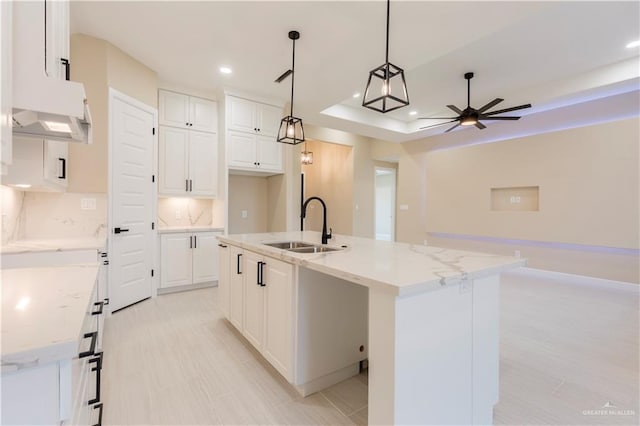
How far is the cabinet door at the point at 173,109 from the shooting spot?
151 inches

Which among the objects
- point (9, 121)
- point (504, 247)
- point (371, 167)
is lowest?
point (504, 247)

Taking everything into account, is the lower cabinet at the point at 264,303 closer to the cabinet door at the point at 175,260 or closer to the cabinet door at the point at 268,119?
the cabinet door at the point at 175,260

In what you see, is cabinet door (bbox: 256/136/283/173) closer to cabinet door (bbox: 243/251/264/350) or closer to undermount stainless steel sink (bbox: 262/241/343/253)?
undermount stainless steel sink (bbox: 262/241/343/253)

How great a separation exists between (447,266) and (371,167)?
21.6 ft

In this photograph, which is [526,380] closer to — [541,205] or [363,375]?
[363,375]

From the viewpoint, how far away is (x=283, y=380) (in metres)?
1.95

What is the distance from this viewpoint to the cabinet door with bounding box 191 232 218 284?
400 centimetres

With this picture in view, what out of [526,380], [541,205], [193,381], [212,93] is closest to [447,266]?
[526,380]

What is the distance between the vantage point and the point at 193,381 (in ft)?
6.36

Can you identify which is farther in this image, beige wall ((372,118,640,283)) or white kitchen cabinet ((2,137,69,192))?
beige wall ((372,118,640,283))

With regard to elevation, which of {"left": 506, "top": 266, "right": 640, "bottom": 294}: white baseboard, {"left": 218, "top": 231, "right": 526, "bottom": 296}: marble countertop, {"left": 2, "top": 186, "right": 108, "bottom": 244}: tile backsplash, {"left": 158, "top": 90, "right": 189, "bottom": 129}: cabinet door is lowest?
{"left": 506, "top": 266, "right": 640, "bottom": 294}: white baseboard

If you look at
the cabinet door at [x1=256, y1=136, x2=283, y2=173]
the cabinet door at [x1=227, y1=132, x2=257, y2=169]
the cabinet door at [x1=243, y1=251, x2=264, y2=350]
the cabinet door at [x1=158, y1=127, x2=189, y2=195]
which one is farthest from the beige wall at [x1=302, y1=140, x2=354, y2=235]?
the cabinet door at [x1=243, y1=251, x2=264, y2=350]

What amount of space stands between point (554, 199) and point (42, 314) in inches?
242

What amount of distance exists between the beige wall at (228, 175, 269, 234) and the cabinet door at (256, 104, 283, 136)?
1.01 meters
